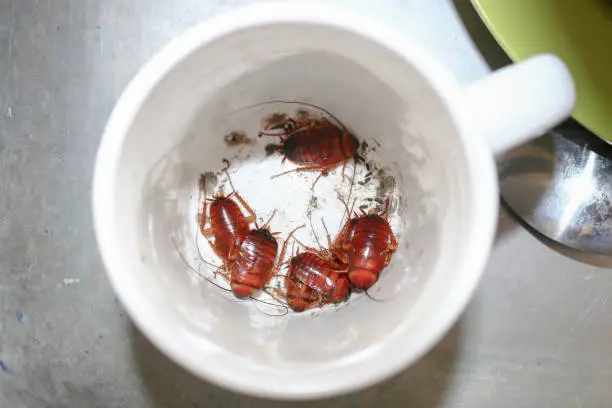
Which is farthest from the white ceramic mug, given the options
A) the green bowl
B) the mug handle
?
the green bowl

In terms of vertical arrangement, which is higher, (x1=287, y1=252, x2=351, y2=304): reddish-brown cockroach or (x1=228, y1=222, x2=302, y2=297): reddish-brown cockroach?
(x1=228, y1=222, x2=302, y2=297): reddish-brown cockroach

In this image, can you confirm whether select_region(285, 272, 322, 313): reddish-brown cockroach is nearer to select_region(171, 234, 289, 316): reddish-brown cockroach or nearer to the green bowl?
select_region(171, 234, 289, 316): reddish-brown cockroach

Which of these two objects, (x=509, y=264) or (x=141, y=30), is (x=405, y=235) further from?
(x=141, y=30)

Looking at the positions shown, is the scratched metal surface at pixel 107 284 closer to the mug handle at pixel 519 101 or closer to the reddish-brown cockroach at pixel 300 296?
the reddish-brown cockroach at pixel 300 296

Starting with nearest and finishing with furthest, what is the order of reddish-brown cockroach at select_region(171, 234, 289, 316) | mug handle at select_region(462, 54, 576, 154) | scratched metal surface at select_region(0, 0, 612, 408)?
mug handle at select_region(462, 54, 576, 154)
reddish-brown cockroach at select_region(171, 234, 289, 316)
scratched metal surface at select_region(0, 0, 612, 408)

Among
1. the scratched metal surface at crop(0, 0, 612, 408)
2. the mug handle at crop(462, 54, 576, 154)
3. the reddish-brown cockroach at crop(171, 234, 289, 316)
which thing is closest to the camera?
the mug handle at crop(462, 54, 576, 154)
